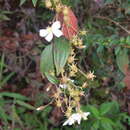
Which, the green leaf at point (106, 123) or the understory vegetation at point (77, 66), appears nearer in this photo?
the understory vegetation at point (77, 66)

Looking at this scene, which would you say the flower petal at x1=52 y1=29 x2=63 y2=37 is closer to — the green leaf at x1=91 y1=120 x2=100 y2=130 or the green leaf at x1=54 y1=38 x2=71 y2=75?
the green leaf at x1=54 y1=38 x2=71 y2=75

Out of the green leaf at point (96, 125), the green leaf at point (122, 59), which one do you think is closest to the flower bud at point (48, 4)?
the green leaf at point (122, 59)

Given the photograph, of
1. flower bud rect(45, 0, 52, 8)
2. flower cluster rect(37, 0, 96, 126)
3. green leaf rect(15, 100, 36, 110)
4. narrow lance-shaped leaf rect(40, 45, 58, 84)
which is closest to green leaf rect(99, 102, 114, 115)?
green leaf rect(15, 100, 36, 110)

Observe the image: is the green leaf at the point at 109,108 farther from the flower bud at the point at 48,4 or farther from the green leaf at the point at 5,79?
the flower bud at the point at 48,4

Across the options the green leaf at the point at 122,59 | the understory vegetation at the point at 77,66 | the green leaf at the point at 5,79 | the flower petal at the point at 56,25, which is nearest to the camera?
the flower petal at the point at 56,25

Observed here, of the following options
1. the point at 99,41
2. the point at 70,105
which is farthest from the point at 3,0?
the point at 70,105

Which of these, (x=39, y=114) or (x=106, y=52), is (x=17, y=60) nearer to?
(x=39, y=114)

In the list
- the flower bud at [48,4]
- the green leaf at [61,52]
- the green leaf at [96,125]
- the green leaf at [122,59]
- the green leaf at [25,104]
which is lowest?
the green leaf at [25,104]

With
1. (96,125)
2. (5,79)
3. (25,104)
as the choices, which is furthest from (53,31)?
(5,79)
